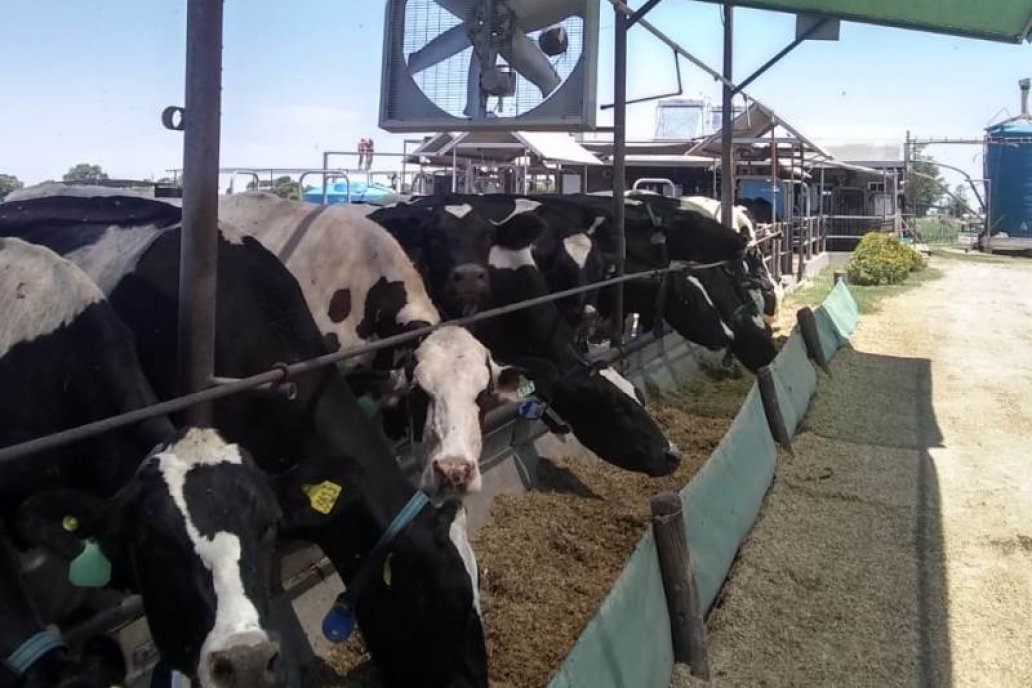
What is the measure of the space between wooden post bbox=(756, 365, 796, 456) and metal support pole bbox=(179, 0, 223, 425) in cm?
478

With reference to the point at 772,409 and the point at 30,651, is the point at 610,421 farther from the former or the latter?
the point at 30,651

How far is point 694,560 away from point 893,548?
164 cm

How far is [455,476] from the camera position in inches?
144

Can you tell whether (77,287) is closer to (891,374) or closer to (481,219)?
(481,219)

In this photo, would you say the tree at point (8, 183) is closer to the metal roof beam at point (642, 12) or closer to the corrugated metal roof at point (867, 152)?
the metal roof beam at point (642, 12)

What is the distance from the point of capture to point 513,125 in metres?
6.12

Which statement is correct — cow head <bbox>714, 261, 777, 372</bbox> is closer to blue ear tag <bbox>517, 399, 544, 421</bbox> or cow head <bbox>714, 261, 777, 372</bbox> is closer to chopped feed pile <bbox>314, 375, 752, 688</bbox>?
chopped feed pile <bbox>314, 375, 752, 688</bbox>

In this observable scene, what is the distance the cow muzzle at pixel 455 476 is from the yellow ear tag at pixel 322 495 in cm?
75

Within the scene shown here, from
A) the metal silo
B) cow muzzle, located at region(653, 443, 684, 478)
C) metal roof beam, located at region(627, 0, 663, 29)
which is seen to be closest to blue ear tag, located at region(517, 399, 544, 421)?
cow muzzle, located at region(653, 443, 684, 478)

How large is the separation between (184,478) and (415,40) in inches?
171

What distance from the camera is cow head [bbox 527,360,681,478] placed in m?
5.86

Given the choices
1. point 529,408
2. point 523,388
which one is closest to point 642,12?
point 529,408

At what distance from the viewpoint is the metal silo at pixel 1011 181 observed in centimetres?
3097

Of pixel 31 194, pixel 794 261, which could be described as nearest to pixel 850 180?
pixel 794 261
